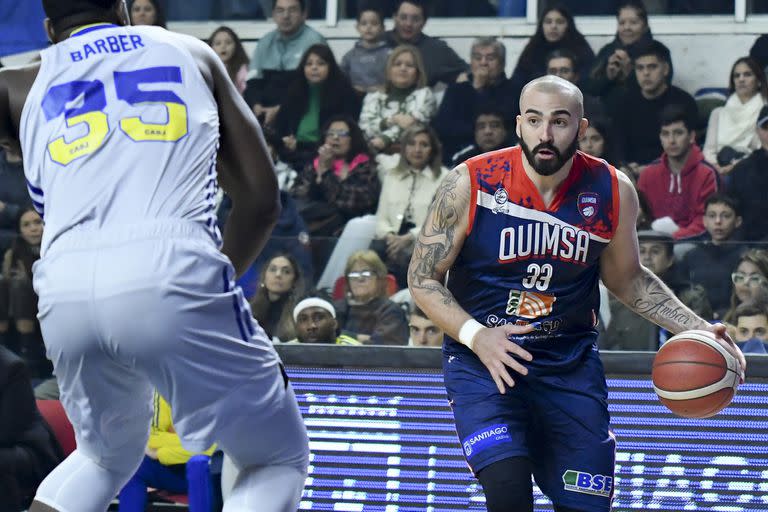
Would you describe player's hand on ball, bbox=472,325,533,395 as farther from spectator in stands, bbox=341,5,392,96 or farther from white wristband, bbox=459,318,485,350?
spectator in stands, bbox=341,5,392,96

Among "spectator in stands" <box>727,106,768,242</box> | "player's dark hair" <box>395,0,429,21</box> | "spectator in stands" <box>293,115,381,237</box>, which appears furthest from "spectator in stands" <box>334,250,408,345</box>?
"player's dark hair" <box>395,0,429,21</box>

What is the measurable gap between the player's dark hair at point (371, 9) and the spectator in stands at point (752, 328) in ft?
16.4

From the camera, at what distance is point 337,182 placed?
9773mm

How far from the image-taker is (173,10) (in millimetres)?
12609

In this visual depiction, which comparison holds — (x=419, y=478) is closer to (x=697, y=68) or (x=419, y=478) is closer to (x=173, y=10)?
(x=697, y=68)

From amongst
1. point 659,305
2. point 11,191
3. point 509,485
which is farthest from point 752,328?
point 11,191

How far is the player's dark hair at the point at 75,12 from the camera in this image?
3504 millimetres

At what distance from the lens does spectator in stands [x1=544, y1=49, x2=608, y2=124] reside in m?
9.73

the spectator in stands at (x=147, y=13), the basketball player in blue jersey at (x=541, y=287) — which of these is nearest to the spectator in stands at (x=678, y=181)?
the basketball player in blue jersey at (x=541, y=287)

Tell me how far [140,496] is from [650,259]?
3.25 metres

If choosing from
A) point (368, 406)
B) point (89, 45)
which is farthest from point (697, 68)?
point (89, 45)

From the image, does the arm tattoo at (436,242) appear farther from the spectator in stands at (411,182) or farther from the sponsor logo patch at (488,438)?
the spectator in stands at (411,182)

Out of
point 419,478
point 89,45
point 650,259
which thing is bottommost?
point 419,478

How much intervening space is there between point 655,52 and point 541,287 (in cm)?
546
